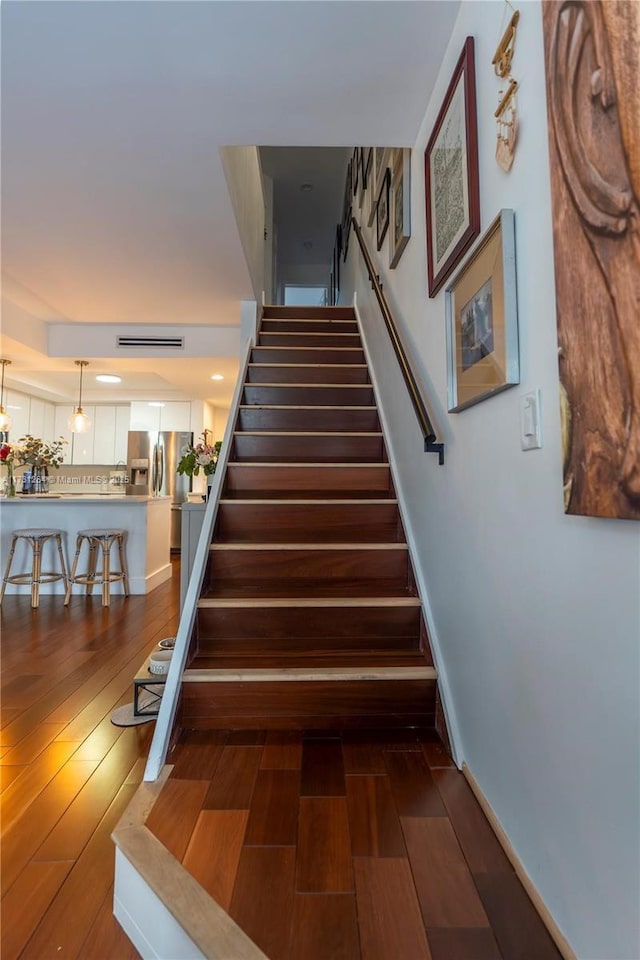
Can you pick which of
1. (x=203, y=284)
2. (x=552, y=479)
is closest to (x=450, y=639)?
(x=552, y=479)

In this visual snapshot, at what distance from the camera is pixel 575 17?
0.83m

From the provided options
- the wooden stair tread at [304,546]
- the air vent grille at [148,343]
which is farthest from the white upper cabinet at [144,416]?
the wooden stair tread at [304,546]

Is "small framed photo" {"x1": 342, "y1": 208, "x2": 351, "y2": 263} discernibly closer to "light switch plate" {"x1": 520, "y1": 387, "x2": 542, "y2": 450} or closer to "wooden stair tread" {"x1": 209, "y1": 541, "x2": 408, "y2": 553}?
"wooden stair tread" {"x1": 209, "y1": 541, "x2": 408, "y2": 553}

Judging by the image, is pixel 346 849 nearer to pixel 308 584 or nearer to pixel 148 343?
pixel 308 584

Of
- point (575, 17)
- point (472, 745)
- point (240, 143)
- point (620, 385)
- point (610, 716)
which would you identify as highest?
point (240, 143)

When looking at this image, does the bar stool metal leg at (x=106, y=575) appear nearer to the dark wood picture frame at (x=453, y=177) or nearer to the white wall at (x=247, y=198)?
the white wall at (x=247, y=198)

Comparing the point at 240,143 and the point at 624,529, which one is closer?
the point at 624,529

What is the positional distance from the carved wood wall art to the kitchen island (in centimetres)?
402

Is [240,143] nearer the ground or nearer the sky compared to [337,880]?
nearer the sky

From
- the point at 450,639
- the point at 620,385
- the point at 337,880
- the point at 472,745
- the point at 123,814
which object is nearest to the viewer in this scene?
the point at 620,385

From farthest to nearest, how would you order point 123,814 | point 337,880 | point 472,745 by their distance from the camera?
point 472,745
point 123,814
point 337,880

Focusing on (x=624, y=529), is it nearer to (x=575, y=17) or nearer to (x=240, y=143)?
(x=575, y=17)

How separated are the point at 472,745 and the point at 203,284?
3.57 meters

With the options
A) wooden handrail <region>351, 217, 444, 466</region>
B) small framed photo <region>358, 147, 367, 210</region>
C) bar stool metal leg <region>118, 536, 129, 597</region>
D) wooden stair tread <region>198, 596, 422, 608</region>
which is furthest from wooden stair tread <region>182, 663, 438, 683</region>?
small framed photo <region>358, 147, 367, 210</region>
